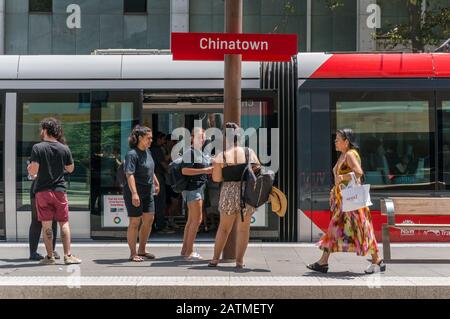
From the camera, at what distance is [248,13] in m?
23.8

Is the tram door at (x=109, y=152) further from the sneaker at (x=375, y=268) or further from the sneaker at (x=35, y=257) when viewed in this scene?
the sneaker at (x=375, y=268)

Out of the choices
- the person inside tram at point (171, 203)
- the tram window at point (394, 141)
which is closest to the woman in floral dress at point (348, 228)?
the tram window at point (394, 141)

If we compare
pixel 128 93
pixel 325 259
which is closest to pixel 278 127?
pixel 128 93

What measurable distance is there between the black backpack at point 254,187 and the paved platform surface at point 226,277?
78cm

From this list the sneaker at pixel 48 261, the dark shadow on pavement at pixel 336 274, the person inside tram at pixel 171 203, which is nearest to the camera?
the dark shadow on pavement at pixel 336 274

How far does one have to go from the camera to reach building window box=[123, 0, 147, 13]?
79.2 feet

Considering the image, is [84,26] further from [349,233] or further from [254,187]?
[349,233]

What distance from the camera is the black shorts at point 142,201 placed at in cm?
894

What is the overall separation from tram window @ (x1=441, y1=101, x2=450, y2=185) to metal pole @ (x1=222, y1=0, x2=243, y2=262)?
11.3ft

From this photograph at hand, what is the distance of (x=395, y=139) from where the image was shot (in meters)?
10.7

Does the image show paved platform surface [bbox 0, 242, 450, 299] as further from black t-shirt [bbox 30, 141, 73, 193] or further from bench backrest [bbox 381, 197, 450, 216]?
black t-shirt [bbox 30, 141, 73, 193]

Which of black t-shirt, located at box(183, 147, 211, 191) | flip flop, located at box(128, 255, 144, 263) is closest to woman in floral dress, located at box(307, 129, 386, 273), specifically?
black t-shirt, located at box(183, 147, 211, 191)

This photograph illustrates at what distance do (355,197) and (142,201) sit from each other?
2578 mm
